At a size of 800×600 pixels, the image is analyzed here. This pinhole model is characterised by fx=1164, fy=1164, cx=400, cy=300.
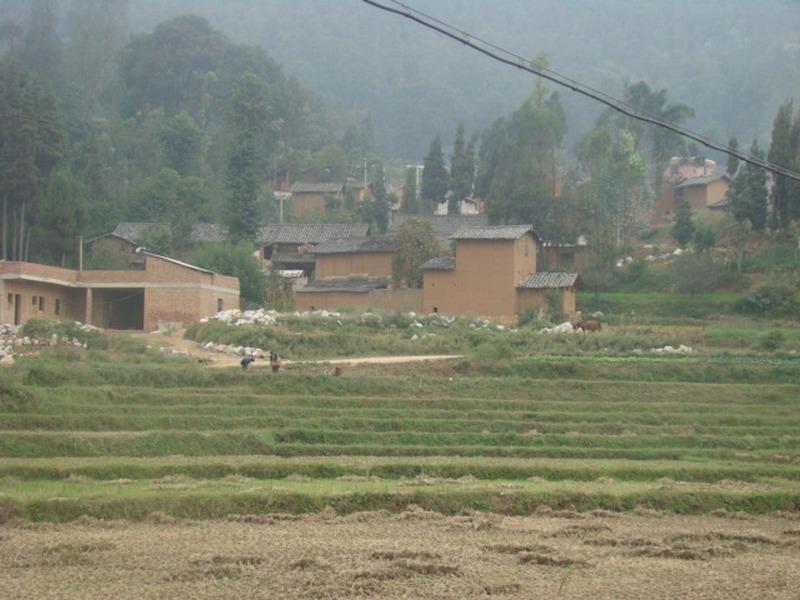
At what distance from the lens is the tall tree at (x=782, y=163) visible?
48469 millimetres

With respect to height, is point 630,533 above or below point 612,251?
below

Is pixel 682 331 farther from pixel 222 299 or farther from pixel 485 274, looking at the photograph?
pixel 222 299

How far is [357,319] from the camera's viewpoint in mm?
40156

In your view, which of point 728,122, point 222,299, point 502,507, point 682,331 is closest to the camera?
point 502,507

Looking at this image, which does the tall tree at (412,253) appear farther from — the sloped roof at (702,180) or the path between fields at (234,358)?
the sloped roof at (702,180)

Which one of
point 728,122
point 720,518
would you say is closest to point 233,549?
point 720,518

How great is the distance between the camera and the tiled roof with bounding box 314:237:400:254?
2032 inches

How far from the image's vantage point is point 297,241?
58.7 metres

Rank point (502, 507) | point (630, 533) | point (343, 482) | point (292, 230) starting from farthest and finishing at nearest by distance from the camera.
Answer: point (292, 230) → point (343, 482) → point (502, 507) → point (630, 533)

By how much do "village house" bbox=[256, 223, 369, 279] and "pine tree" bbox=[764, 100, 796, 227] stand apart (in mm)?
19564

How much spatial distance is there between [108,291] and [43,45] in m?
67.0

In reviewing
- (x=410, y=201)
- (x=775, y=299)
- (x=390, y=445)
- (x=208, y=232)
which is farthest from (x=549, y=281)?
(x=410, y=201)

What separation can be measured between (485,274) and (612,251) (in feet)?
31.6

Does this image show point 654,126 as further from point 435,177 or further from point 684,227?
point 684,227
